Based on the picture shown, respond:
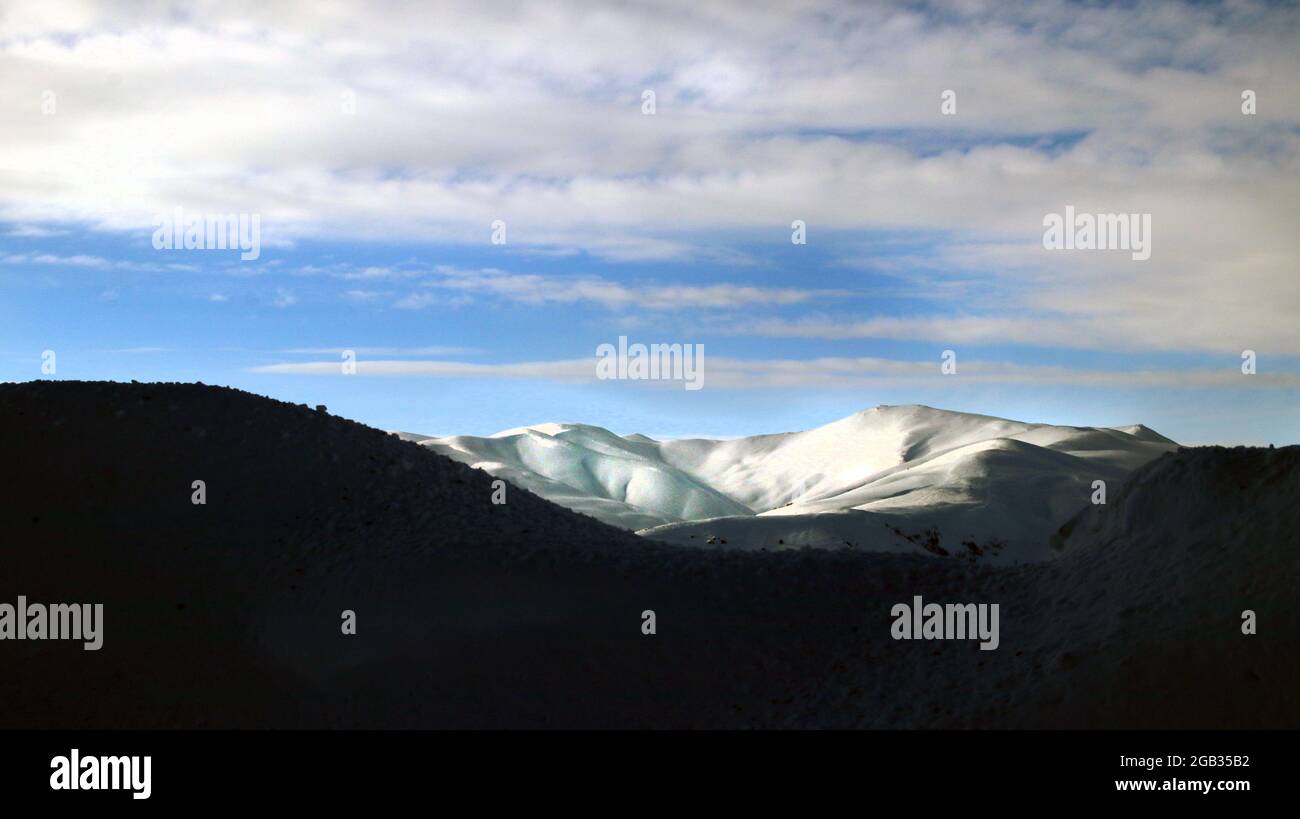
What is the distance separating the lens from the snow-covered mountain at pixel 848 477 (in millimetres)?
18781

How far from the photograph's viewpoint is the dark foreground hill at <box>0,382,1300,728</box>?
738 centimetres

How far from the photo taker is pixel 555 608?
28.1 feet

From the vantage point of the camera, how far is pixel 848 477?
42.6 metres

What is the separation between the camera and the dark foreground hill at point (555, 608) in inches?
291

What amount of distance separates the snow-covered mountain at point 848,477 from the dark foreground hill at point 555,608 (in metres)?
5.72

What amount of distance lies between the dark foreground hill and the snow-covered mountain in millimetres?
5722

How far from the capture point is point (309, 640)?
8.24 meters

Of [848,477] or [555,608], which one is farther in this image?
[848,477]

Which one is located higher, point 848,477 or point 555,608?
point 848,477

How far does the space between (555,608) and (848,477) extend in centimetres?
3503

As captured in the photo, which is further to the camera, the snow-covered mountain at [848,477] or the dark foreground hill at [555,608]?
the snow-covered mountain at [848,477]
